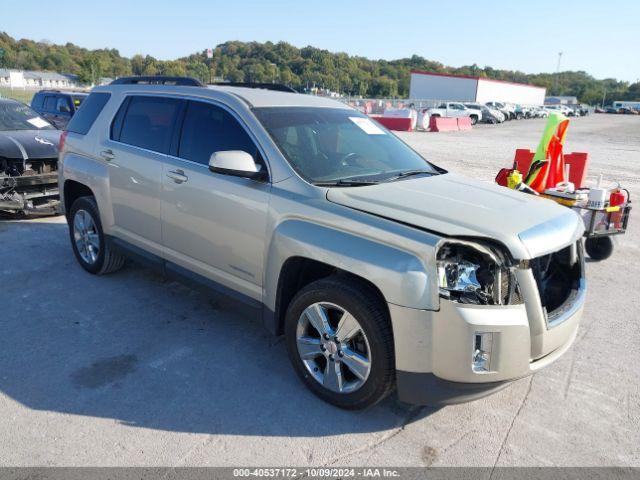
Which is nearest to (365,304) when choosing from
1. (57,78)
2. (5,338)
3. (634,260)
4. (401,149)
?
(401,149)

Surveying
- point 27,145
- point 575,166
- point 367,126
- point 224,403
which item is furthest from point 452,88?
point 224,403

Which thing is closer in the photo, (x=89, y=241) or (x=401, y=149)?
(x=401, y=149)

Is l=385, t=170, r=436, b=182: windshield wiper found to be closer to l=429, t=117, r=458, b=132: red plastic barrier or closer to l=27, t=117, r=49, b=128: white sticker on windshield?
l=27, t=117, r=49, b=128: white sticker on windshield

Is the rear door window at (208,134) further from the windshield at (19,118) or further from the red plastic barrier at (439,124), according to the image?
the red plastic barrier at (439,124)

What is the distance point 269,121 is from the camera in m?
3.77

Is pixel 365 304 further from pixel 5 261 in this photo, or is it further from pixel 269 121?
pixel 5 261

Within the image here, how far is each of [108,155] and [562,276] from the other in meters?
3.95

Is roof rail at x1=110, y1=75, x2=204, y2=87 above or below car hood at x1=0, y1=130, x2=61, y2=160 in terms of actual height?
above

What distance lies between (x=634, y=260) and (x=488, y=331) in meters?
5.01

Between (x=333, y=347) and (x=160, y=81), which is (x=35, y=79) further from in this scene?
(x=333, y=347)

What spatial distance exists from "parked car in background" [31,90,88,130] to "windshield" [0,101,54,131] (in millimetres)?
5012

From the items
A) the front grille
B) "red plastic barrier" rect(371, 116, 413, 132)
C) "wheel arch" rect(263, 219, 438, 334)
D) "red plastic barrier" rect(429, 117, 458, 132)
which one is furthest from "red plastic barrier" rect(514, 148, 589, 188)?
"red plastic barrier" rect(429, 117, 458, 132)

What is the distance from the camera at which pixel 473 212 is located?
121 inches

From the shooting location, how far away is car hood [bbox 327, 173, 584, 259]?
2.82 metres
